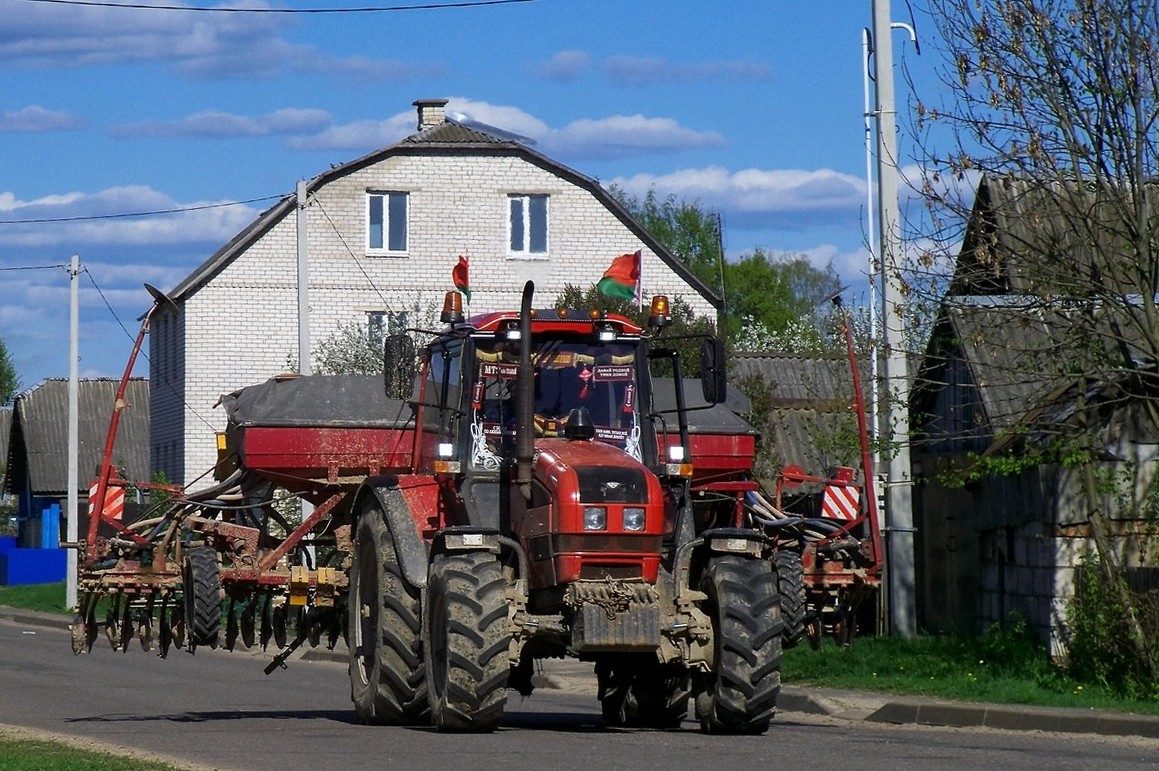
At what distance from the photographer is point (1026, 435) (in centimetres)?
1845

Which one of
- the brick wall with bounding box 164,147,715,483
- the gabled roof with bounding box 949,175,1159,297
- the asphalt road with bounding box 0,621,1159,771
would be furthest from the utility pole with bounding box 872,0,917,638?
the brick wall with bounding box 164,147,715,483

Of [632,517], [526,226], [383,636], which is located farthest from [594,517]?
[526,226]

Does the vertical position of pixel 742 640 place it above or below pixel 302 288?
below

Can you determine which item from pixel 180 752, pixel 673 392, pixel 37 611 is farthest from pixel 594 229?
pixel 180 752

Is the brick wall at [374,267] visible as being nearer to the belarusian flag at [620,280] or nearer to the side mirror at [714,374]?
the belarusian flag at [620,280]

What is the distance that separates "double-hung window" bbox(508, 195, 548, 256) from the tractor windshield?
35.4 metres

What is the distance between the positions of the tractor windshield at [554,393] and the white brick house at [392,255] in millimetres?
33010

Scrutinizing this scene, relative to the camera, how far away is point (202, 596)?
1460 cm

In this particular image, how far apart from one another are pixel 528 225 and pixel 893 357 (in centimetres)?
2969

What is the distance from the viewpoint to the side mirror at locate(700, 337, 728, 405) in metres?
12.9

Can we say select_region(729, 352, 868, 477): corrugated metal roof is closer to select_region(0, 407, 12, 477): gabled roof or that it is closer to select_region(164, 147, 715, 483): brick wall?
select_region(164, 147, 715, 483): brick wall

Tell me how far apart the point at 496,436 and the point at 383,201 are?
35.3 meters

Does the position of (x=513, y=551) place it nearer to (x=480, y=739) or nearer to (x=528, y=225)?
(x=480, y=739)

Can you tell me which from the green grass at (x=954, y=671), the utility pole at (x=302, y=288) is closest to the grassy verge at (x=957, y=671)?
the green grass at (x=954, y=671)
